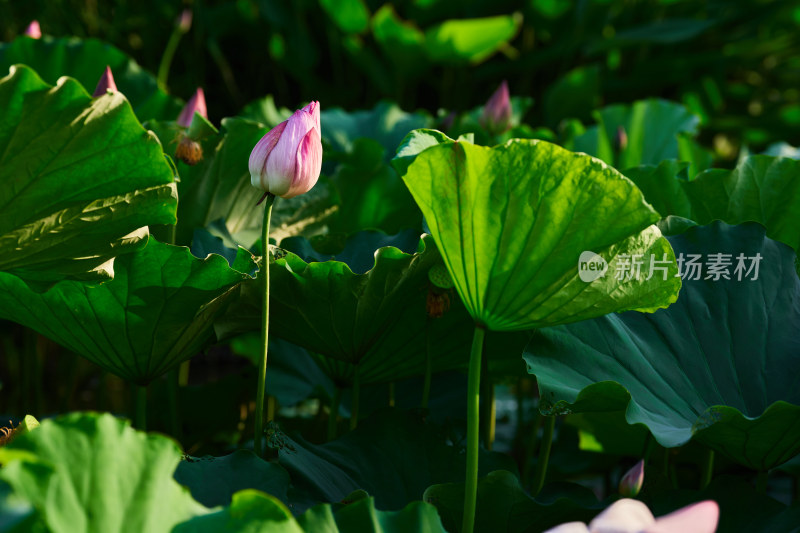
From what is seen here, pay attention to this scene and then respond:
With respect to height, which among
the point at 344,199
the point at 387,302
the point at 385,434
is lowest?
the point at 385,434

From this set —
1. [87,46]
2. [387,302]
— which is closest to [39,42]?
[87,46]

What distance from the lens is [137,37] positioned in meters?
2.71

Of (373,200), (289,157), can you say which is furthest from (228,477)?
(373,200)

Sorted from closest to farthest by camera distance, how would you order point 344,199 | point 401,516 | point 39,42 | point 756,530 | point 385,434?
point 401,516 → point 756,530 → point 385,434 → point 344,199 → point 39,42

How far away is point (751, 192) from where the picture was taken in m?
1.04

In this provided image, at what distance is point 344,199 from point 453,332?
1.34 feet

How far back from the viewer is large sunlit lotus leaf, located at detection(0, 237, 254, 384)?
0.78m

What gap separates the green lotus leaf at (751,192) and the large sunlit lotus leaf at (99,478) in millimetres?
757

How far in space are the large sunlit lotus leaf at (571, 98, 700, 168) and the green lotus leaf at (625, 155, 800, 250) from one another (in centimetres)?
39

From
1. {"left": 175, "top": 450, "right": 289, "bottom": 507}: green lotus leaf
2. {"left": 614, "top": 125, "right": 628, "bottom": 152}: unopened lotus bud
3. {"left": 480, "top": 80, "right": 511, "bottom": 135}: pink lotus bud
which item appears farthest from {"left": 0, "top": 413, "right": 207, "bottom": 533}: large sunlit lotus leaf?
{"left": 614, "top": 125, "right": 628, "bottom": 152}: unopened lotus bud

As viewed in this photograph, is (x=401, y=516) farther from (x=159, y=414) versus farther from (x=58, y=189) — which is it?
(x=159, y=414)

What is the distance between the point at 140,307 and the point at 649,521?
53 cm

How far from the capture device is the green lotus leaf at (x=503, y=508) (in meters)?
0.73

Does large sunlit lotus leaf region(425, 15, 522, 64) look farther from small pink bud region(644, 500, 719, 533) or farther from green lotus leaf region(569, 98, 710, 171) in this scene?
small pink bud region(644, 500, 719, 533)
